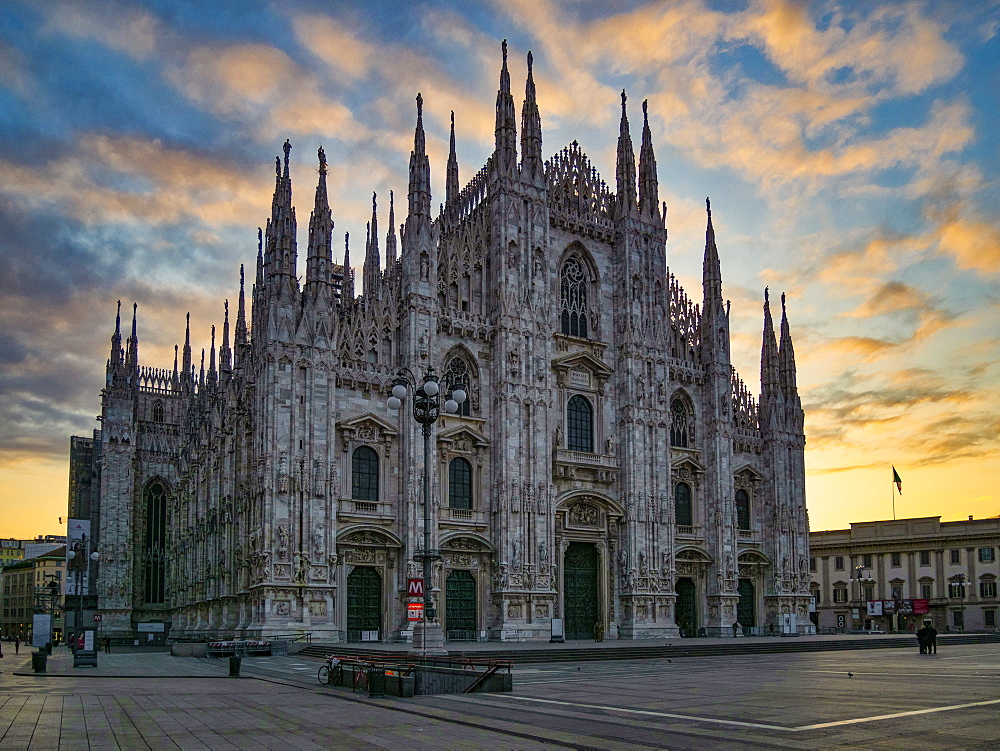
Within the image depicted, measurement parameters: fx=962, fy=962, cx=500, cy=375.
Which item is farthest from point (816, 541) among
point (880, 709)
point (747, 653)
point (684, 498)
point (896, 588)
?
point (880, 709)

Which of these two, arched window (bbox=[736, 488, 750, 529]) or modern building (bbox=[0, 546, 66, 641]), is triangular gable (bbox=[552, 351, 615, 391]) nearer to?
arched window (bbox=[736, 488, 750, 529])

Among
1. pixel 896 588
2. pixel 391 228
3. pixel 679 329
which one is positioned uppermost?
pixel 391 228

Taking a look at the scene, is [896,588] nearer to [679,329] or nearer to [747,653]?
[679,329]

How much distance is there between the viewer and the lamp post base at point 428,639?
2655cm

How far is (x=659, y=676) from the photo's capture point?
2703 cm

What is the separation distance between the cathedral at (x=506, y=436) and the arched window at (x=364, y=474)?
0.31ft

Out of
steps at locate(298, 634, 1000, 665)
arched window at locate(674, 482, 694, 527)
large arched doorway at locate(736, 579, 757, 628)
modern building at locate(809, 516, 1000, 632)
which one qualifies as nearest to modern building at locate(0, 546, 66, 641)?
modern building at locate(809, 516, 1000, 632)

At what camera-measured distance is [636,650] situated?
37688 mm

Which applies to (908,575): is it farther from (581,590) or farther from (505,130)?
(505,130)

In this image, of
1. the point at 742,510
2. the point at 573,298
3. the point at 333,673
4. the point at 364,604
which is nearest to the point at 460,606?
the point at 364,604

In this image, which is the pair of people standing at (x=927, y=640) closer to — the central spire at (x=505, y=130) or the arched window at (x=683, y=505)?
the arched window at (x=683, y=505)

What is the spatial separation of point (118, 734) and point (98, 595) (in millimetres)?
69057

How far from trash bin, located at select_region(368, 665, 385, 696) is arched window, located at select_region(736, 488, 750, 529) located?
1599 inches

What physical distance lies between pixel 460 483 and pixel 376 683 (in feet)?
86.0
